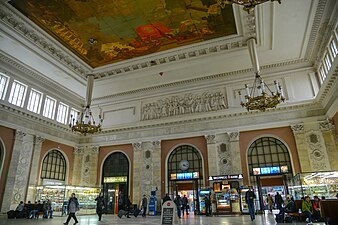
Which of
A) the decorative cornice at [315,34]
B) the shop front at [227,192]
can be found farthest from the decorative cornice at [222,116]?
the shop front at [227,192]

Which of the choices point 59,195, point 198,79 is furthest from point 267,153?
point 59,195

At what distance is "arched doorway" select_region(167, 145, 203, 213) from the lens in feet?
48.9

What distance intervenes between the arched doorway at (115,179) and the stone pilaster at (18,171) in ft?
16.4

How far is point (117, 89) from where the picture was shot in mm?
17344

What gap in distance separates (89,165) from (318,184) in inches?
552

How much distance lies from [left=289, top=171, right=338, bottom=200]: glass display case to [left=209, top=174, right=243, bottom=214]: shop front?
299cm

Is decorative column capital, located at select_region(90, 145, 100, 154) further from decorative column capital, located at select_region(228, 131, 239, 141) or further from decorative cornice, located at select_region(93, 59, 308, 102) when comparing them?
decorative column capital, located at select_region(228, 131, 239, 141)

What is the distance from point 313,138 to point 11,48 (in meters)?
16.2

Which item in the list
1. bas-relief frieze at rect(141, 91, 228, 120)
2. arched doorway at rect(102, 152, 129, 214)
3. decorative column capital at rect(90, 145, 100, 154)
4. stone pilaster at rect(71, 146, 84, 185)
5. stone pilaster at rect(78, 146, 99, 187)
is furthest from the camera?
decorative column capital at rect(90, 145, 100, 154)

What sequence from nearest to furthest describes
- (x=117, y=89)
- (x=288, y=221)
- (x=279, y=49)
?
(x=288, y=221), (x=279, y=49), (x=117, y=89)

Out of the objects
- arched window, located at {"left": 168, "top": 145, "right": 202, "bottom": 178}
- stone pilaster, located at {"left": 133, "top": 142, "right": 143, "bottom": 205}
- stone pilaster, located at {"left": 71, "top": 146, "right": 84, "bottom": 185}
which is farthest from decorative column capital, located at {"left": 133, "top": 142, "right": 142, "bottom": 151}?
stone pilaster, located at {"left": 71, "top": 146, "right": 84, "bottom": 185}

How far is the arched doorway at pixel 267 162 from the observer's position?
44.4ft

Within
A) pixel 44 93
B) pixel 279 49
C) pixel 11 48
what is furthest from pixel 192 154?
pixel 11 48

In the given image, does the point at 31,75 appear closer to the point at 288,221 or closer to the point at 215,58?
the point at 215,58
